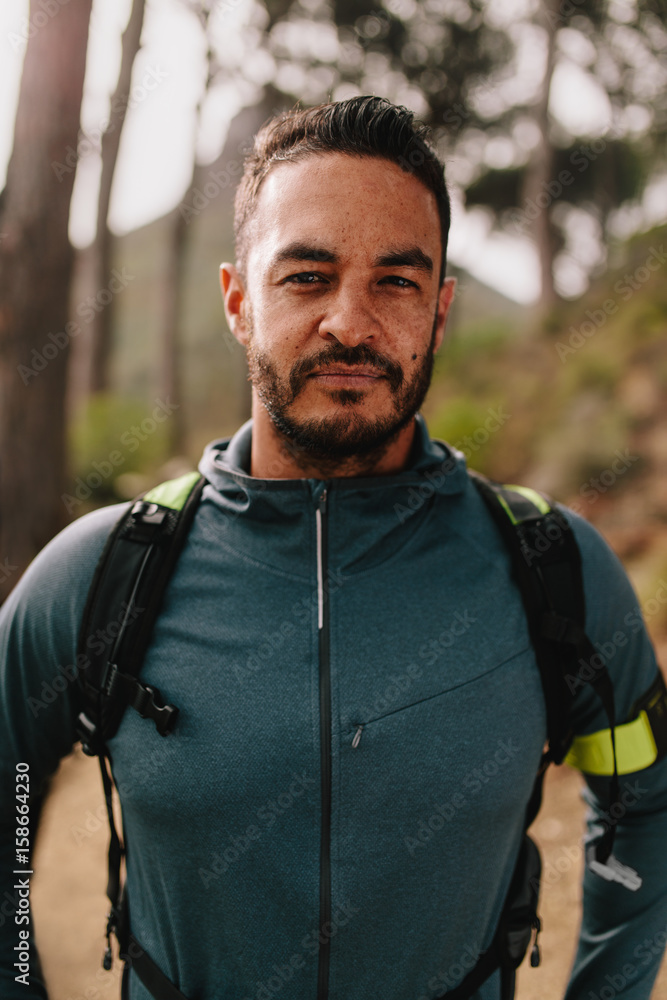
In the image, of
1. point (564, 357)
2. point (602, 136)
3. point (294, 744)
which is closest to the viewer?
point (294, 744)

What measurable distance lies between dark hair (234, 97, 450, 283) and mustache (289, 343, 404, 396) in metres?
0.38

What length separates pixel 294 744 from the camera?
145 centimetres

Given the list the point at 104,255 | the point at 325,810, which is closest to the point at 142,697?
the point at 325,810

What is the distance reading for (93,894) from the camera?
4477mm

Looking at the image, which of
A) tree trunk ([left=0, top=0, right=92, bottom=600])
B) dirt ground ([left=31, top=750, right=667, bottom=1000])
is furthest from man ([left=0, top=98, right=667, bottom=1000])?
tree trunk ([left=0, top=0, right=92, bottom=600])

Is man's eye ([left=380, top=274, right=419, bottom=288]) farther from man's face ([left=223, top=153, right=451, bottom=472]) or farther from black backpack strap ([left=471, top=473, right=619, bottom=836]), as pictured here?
black backpack strap ([left=471, top=473, right=619, bottom=836])

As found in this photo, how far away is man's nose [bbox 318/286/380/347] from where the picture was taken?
1.53 metres

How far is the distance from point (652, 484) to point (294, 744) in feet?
21.6

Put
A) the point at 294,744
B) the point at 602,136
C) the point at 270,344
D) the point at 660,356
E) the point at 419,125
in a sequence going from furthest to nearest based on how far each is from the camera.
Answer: the point at 602,136
the point at 660,356
the point at 419,125
the point at 270,344
the point at 294,744

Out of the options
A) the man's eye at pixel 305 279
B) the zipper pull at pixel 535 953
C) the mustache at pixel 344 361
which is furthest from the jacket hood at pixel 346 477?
the zipper pull at pixel 535 953

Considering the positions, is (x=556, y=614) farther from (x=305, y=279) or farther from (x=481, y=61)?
(x=481, y=61)

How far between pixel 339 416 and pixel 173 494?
506 millimetres

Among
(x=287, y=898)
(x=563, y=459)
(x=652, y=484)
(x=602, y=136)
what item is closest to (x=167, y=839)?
(x=287, y=898)

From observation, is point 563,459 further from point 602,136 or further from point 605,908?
point 602,136
